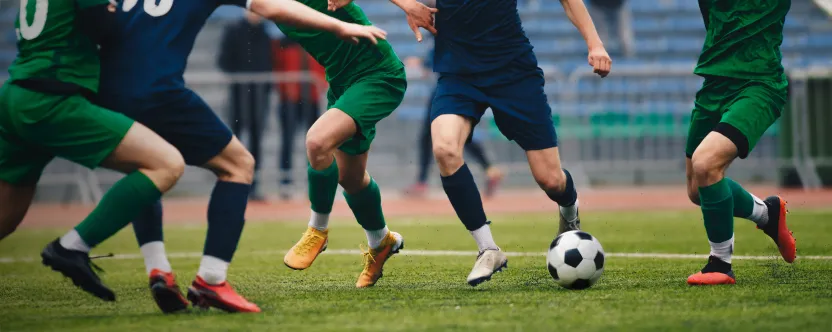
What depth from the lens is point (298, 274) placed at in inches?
269

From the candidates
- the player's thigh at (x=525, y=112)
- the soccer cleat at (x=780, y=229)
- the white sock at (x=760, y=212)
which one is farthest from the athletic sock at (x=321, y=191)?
the soccer cleat at (x=780, y=229)

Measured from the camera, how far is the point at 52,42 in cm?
473

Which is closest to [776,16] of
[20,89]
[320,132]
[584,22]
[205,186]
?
[584,22]

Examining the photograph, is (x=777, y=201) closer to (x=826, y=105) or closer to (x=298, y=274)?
(x=298, y=274)

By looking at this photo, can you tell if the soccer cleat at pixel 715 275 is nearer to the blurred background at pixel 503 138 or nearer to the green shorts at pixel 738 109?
the green shorts at pixel 738 109

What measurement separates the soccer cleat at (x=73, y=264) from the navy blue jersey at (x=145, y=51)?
2.41 feet

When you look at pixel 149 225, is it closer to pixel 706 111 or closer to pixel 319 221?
pixel 319 221

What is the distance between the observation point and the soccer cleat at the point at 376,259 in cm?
621

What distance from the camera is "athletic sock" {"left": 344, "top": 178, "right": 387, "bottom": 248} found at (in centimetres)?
648

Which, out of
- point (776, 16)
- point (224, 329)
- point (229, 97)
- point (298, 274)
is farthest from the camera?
point (229, 97)

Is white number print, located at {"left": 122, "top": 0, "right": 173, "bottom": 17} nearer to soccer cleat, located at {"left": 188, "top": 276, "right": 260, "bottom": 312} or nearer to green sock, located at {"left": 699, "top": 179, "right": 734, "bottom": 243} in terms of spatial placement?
soccer cleat, located at {"left": 188, "top": 276, "right": 260, "bottom": 312}

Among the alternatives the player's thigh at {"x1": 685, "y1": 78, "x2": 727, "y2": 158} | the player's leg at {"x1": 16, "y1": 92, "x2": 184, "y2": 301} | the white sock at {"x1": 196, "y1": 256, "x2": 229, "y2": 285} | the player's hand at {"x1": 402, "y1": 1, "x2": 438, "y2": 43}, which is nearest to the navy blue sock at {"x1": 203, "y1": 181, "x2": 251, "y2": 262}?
the white sock at {"x1": 196, "y1": 256, "x2": 229, "y2": 285}

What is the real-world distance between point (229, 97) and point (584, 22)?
921cm

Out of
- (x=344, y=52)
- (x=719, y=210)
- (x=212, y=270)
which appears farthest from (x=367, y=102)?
(x=719, y=210)
